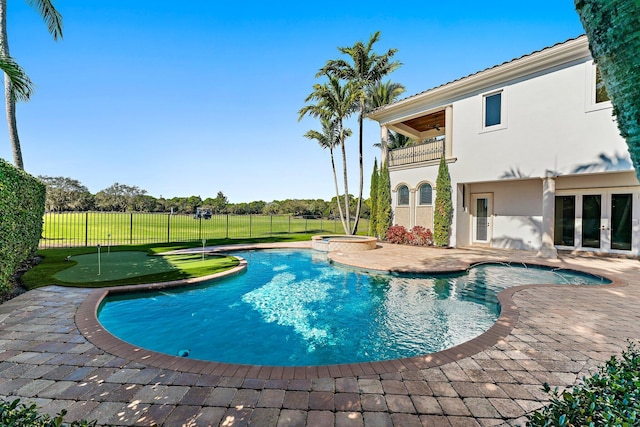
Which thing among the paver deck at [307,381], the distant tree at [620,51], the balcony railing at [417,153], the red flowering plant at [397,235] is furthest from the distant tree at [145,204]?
the distant tree at [620,51]

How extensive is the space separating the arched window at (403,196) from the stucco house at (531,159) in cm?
13

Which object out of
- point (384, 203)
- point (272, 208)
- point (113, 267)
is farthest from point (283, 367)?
point (272, 208)

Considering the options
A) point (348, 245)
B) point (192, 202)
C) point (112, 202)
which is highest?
point (192, 202)

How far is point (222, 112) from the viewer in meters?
16.0

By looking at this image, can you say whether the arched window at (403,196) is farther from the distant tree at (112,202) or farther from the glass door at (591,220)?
the distant tree at (112,202)

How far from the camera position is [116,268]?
8281 millimetres

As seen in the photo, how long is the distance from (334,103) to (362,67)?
2698mm

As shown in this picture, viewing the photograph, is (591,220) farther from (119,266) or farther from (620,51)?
(119,266)

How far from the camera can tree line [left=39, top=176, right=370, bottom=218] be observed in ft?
128

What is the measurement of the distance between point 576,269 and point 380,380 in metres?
9.24

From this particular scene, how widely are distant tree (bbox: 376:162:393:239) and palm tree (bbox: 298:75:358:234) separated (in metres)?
2.89

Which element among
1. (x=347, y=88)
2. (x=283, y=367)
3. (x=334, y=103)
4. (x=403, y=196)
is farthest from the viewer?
(x=334, y=103)

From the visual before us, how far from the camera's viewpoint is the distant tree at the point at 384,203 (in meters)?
15.7

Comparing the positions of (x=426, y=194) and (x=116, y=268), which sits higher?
(x=426, y=194)
